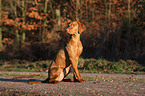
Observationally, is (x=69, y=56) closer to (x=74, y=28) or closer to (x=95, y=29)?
(x=74, y=28)

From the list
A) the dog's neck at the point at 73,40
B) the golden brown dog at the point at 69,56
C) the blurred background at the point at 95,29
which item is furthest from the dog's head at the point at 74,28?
the blurred background at the point at 95,29

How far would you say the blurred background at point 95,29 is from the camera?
19391 millimetres

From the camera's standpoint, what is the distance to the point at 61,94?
21.5 feet

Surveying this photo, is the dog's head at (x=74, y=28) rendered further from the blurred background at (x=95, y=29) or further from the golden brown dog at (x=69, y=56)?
the blurred background at (x=95, y=29)

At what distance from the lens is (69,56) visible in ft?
26.7

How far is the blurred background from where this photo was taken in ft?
63.6

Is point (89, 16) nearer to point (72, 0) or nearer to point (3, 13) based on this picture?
point (72, 0)

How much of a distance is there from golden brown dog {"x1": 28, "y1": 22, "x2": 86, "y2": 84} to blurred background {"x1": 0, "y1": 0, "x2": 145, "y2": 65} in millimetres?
9138

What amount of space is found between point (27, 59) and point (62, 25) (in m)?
4.78

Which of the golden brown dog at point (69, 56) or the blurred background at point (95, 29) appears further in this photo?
the blurred background at point (95, 29)

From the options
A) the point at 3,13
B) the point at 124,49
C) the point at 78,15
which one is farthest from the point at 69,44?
the point at 3,13

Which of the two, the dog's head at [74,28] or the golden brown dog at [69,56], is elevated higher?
the dog's head at [74,28]

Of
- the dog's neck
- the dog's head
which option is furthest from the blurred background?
the dog's neck

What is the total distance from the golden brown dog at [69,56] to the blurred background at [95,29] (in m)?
9.14
